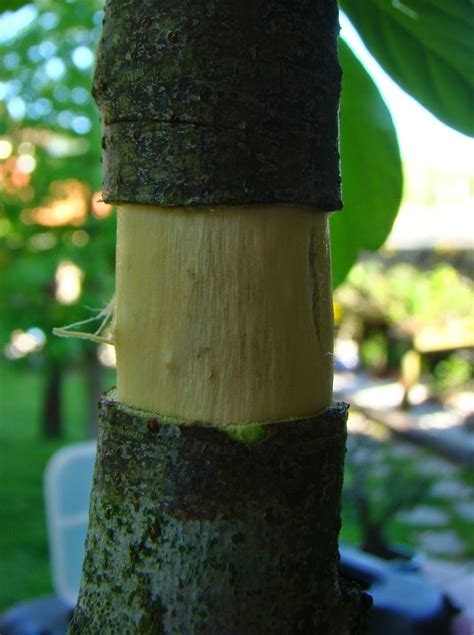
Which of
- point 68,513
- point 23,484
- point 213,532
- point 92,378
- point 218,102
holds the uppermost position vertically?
point 218,102

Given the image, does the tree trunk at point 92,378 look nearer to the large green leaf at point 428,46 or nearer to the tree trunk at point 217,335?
the large green leaf at point 428,46

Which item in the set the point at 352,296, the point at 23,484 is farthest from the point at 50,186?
the point at 352,296

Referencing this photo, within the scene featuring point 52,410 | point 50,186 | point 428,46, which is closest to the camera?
point 428,46

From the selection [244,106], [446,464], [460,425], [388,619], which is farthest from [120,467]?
[460,425]

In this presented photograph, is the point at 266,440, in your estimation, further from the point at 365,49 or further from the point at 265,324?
the point at 365,49

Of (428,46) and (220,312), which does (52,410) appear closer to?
(428,46)

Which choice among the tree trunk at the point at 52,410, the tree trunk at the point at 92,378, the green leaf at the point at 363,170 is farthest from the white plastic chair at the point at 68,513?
the tree trunk at the point at 52,410

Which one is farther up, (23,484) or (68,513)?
(68,513)
